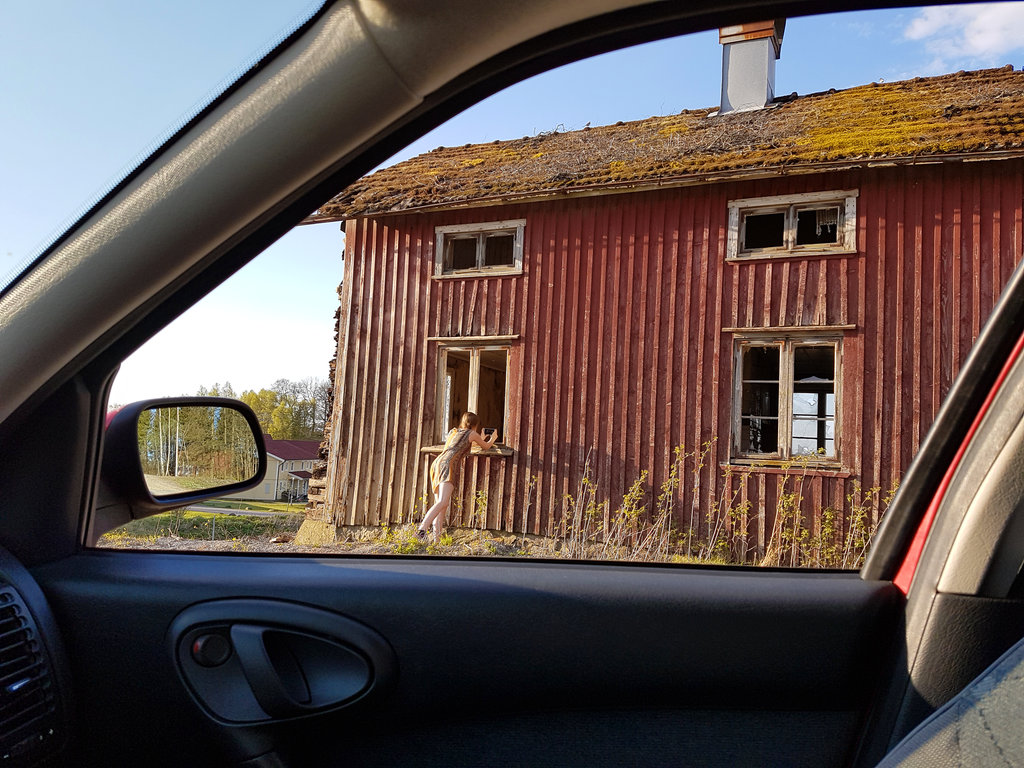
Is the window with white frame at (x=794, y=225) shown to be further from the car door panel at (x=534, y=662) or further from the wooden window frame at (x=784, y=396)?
the car door panel at (x=534, y=662)

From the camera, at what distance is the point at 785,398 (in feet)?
27.8


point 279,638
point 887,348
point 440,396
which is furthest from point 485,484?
point 279,638

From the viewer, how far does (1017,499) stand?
1.29 metres

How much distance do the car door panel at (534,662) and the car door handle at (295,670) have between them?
4cm

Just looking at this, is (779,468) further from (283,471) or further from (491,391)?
(283,471)

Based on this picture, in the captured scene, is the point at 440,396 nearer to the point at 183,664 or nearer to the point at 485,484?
the point at 485,484

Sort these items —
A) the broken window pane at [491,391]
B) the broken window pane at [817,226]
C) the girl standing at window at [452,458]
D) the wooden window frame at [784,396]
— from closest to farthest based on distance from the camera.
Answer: the wooden window frame at [784,396]
the broken window pane at [817,226]
the girl standing at window at [452,458]
the broken window pane at [491,391]

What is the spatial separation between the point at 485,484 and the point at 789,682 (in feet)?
26.4

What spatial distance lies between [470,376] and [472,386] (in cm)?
14

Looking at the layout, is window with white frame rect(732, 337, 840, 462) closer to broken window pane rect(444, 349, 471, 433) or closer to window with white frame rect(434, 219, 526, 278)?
window with white frame rect(434, 219, 526, 278)

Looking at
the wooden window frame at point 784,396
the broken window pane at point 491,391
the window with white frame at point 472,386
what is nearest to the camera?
the wooden window frame at point 784,396

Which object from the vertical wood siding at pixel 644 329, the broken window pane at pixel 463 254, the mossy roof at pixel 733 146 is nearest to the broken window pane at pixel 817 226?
the vertical wood siding at pixel 644 329

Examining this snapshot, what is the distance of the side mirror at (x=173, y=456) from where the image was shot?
4.87ft

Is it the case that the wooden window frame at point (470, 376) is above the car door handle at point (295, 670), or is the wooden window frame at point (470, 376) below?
above
